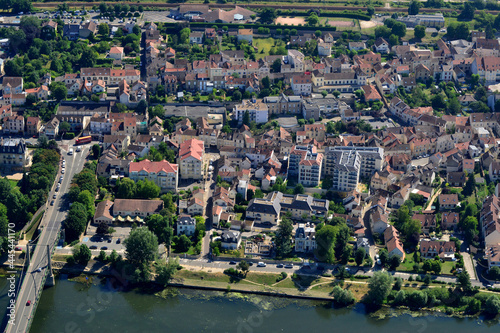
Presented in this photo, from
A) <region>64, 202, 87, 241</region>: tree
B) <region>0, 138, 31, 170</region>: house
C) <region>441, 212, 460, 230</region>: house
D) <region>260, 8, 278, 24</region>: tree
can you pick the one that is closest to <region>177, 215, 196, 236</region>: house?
<region>64, 202, 87, 241</region>: tree

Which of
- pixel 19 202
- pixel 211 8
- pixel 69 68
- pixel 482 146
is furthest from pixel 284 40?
pixel 19 202

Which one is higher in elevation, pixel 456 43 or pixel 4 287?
pixel 456 43

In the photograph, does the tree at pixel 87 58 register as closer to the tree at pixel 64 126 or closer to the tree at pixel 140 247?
the tree at pixel 64 126

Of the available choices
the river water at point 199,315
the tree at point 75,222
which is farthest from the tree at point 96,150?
the river water at point 199,315

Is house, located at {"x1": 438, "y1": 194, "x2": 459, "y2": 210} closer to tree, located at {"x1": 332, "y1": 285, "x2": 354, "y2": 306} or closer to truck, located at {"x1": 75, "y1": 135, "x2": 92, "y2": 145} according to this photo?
tree, located at {"x1": 332, "y1": 285, "x2": 354, "y2": 306}

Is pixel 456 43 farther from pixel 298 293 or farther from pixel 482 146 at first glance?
pixel 298 293

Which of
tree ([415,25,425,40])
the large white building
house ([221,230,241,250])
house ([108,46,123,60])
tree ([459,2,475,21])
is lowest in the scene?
house ([221,230,241,250])
